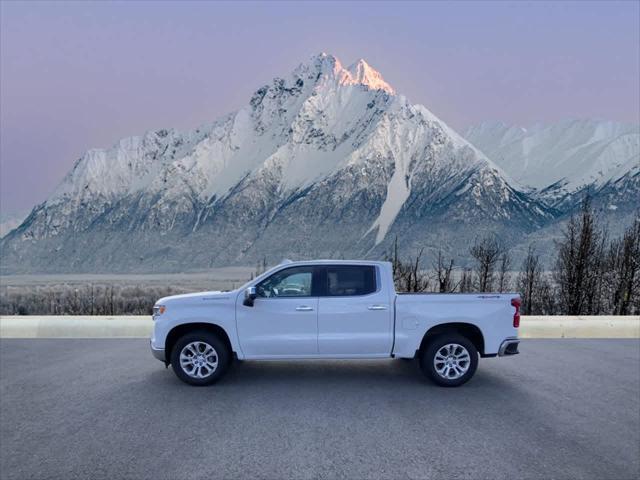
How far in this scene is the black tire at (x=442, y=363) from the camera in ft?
24.3

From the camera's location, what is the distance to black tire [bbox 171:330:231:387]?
7.44 m

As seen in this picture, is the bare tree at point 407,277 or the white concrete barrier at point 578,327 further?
the bare tree at point 407,277

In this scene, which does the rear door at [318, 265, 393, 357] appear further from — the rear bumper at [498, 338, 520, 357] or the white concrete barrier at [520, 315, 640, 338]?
the white concrete barrier at [520, 315, 640, 338]

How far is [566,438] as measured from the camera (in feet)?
18.3

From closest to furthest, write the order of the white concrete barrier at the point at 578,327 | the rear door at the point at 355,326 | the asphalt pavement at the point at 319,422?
the asphalt pavement at the point at 319,422, the rear door at the point at 355,326, the white concrete barrier at the point at 578,327

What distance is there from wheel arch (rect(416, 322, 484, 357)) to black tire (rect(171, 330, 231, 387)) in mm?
2667

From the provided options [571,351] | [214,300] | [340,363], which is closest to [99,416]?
[214,300]

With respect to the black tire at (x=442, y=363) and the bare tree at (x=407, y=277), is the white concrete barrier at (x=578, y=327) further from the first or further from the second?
the bare tree at (x=407, y=277)

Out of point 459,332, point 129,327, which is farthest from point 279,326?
point 129,327

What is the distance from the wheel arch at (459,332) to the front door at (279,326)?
5.05 ft

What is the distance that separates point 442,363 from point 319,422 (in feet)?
7.58

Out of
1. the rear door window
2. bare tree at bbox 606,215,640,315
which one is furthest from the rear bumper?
bare tree at bbox 606,215,640,315

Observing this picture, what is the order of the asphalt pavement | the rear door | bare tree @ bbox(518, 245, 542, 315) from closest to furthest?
1. the asphalt pavement
2. the rear door
3. bare tree @ bbox(518, 245, 542, 315)

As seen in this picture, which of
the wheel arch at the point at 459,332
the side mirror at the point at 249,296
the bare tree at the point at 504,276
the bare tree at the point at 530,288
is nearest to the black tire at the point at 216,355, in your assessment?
the side mirror at the point at 249,296
